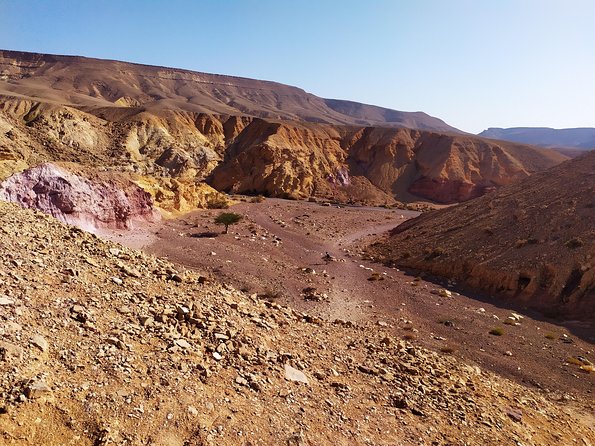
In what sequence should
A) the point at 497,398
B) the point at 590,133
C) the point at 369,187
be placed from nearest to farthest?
the point at 497,398, the point at 369,187, the point at 590,133

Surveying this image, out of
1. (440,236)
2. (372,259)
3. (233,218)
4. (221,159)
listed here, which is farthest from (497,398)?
(221,159)

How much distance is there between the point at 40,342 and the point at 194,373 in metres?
2.26

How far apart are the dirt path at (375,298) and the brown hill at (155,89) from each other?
66.3m

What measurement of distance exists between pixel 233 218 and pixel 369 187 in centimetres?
3626

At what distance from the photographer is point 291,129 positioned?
2571 inches

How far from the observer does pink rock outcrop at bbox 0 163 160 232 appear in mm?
19391

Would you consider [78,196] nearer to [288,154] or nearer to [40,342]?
[40,342]

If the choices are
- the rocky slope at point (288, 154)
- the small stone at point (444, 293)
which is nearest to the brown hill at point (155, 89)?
the rocky slope at point (288, 154)

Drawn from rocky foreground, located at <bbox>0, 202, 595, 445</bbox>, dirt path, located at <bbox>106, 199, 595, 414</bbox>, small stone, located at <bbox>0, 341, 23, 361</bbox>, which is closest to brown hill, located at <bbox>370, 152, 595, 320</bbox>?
dirt path, located at <bbox>106, 199, 595, 414</bbox>

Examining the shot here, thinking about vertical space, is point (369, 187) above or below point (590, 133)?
below

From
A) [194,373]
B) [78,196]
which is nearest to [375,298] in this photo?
[194,373]

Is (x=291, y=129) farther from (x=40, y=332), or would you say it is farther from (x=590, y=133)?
(x=590, y=133)

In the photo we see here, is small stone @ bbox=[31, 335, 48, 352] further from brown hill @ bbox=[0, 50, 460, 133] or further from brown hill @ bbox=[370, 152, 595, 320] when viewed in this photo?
brown hill @ bbox=[0, 50, 460, 133]

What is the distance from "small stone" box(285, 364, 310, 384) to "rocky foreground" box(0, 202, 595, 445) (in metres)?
0.07
